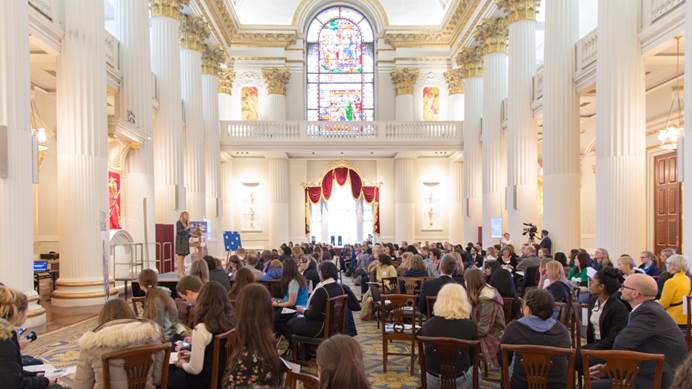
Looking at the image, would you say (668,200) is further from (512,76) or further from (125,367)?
(125,367)

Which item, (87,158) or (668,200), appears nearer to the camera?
(87,158)

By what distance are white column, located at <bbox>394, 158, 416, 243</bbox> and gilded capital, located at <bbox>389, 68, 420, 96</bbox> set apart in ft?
9.89

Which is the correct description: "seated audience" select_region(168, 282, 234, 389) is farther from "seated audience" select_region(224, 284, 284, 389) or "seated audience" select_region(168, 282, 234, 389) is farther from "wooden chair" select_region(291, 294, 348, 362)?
"wooden chair" select_region(291, 294, 348, 362)

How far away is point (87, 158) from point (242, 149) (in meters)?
12.5

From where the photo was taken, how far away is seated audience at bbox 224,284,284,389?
11.7 feet

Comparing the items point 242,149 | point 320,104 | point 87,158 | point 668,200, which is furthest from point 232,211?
point 668,200

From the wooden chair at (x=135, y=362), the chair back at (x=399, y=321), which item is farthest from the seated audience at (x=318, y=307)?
the wooden chair at (x=135, y=362)

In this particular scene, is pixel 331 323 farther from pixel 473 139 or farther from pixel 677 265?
pixel 473 139

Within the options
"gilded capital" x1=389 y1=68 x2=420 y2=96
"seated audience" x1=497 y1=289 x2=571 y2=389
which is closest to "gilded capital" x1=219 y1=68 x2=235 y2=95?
"gilded capital" x1=389 y1=68 x2=420 y2=96

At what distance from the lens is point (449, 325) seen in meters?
4.52

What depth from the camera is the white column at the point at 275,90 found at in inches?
967

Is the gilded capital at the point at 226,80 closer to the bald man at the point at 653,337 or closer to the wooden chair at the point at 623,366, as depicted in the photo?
the bald man at the point at 653,337

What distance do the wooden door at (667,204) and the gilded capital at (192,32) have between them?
45.9 feet

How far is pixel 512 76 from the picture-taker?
15.8 metres
